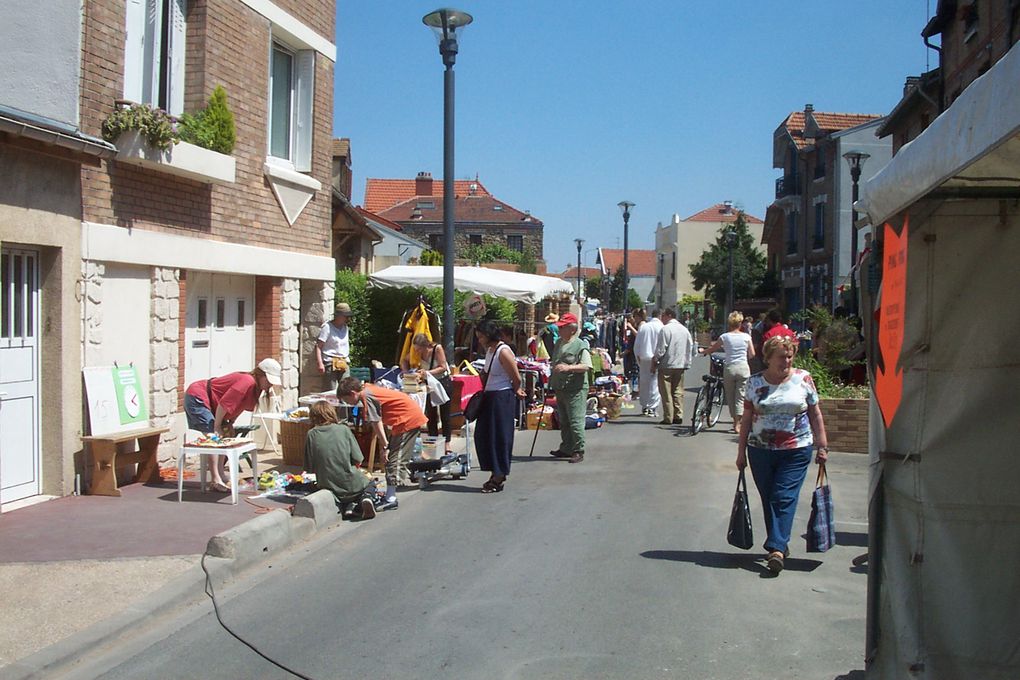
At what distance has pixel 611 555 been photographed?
24.4ft

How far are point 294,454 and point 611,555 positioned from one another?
491 centimetres

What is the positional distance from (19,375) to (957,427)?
7657 millimetres

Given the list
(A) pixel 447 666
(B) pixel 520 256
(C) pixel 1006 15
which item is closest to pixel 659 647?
(A) pixel 447 666

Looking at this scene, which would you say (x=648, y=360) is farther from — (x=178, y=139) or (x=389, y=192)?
(x=389, y=192)

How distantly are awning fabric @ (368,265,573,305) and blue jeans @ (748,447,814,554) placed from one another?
10443mm

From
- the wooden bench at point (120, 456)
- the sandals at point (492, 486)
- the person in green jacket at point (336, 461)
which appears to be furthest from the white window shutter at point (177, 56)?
the sandals at point (492, 486)

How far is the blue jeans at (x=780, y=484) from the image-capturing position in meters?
6.92

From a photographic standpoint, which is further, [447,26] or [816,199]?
[816,199]

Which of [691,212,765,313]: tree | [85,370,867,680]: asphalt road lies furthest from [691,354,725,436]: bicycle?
[691,212,765,313]: tree

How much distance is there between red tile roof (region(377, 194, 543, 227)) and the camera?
2633 inches

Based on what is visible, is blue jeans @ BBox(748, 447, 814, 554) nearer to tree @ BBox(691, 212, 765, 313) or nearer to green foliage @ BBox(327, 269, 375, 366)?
green foliage @ BBox(327, 269, 375, 366)

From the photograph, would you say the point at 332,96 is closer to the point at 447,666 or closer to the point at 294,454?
the point at 294,454

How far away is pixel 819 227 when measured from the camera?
4338 centimetres

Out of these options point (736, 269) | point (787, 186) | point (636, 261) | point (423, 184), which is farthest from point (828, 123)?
point (636, 261)
